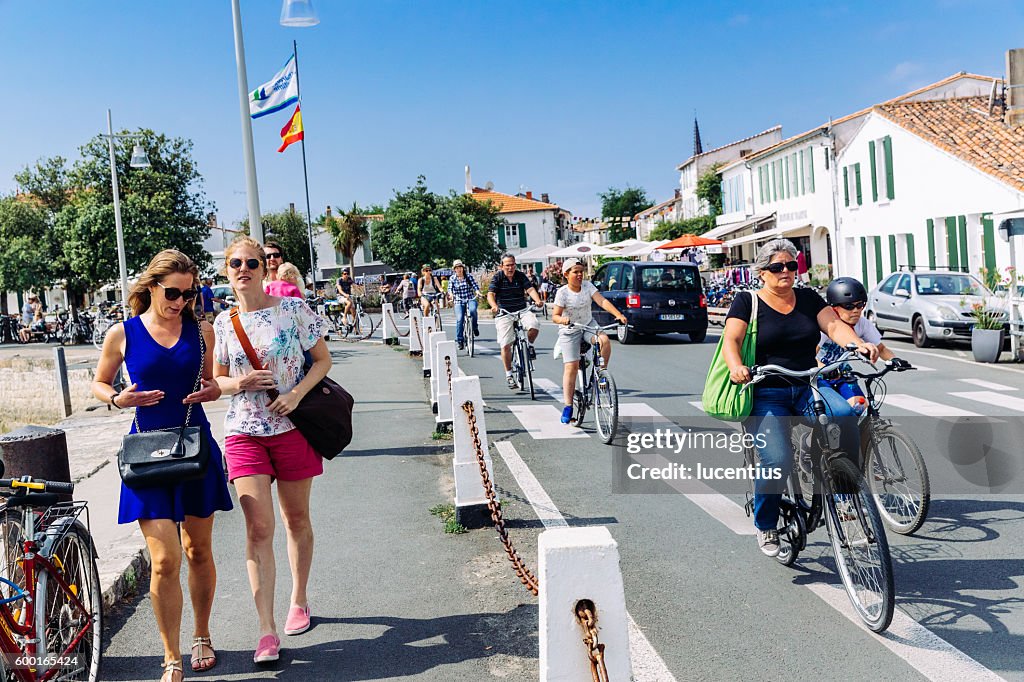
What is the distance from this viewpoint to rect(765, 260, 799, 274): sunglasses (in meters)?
5.18

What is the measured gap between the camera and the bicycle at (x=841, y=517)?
4.32 metres

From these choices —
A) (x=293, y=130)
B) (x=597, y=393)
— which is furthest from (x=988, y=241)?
(x=597, y=393)

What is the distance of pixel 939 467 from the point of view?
787 centimetres

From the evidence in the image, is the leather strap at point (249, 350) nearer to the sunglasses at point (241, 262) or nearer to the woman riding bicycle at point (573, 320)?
the sunglasses at point (241, 262)

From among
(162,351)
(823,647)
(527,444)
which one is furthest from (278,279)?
(823,647)

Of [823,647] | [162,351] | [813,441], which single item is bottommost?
[823,647]

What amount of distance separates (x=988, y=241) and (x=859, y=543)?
24260 mm

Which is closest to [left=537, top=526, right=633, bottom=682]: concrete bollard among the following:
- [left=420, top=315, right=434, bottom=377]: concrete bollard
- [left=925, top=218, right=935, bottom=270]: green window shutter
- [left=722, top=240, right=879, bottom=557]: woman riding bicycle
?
[left=722, top=240, right=879, bottom=557]: woman riding bicycle

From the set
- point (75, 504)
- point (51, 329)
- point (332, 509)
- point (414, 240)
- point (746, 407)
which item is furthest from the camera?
point (414, 240)

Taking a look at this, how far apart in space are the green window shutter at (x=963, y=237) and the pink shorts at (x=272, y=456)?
85.4 feet

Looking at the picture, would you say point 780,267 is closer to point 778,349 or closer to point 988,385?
point 778,349

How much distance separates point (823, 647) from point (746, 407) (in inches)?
53.5

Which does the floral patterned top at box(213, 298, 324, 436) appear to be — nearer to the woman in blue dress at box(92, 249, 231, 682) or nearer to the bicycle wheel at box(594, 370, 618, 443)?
the woman in blue dress at box(92, 249, 231, 682)

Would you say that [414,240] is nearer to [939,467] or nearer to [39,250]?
[39,250]
